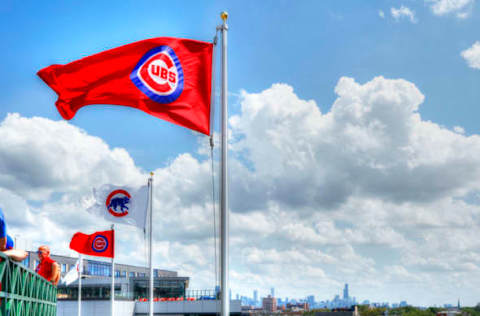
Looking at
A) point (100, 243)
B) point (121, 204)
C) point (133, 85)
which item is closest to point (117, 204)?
point (121, 204)

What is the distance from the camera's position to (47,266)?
52.0ft

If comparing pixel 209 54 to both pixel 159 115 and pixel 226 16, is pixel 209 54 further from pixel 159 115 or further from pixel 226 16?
pixel 159 115

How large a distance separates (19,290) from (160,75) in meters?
5.75

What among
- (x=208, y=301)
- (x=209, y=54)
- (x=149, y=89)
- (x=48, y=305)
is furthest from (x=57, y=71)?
(x=208, y=301)

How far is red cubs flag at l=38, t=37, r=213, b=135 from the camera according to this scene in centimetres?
1120

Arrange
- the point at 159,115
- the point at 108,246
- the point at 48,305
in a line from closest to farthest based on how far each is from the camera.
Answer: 1. the point at 159,115
2. the point at 48,305
3. the point at 108,246

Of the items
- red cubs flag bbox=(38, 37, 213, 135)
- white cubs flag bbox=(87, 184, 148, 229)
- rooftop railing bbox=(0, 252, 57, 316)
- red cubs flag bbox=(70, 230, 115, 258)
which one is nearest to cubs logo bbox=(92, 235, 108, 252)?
red cubs flag bbox=(70, 230, 115, 258)

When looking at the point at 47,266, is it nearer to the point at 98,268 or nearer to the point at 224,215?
the point at 224,215

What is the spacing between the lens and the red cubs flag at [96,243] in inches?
1200

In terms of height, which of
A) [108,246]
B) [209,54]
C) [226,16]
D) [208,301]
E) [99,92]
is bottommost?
[208,301]

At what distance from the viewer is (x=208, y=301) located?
221ft

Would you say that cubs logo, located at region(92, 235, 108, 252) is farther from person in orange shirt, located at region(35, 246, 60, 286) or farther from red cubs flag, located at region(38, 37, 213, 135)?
red cubs flag, located at region(38, 37, 213, 135)

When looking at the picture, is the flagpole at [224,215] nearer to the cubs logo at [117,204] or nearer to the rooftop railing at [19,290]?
the rooftop railing at [19,290]

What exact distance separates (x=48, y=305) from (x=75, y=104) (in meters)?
11.0
